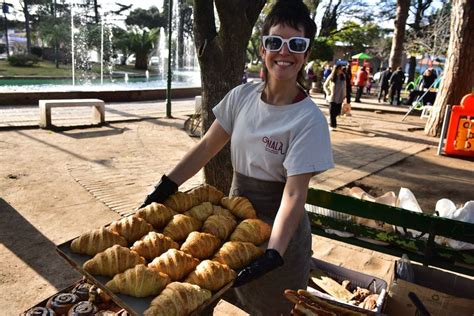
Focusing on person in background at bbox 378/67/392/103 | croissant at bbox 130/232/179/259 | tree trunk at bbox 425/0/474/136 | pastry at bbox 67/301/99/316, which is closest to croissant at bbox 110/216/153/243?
croissant at bbox 130/232/179/259

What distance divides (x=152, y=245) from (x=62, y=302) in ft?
3.19

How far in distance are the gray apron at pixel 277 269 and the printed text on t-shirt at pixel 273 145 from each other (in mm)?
184

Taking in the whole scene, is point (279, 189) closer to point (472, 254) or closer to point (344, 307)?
point (344, 307)

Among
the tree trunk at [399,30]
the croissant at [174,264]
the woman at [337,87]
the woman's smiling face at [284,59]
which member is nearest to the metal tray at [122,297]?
the croissant at [174,264]

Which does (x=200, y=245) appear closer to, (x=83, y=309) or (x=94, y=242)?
(x=94, y=242)

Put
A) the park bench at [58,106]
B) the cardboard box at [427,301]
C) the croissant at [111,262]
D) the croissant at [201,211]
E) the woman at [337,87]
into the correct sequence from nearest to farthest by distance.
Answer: the croissant at [111,262], the croissant at [201,211], the cardboard box at [427,301], the park bench at [58,106], the woman at [337,87]

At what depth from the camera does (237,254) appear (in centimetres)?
168

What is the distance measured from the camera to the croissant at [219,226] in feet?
6.06

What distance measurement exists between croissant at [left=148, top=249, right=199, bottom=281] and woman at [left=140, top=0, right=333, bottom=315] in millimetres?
213

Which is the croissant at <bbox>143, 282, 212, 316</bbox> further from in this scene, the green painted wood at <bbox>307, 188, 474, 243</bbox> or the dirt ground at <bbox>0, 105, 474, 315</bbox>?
the dirt ground at <bbox>0, 105, 474, 315</bbox>

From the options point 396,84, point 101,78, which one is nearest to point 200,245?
point 396,84

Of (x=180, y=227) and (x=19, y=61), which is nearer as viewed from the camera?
(x=180, y=227)

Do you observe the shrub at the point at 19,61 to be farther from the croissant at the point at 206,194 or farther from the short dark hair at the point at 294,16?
the short dark hair at the point at 294,16

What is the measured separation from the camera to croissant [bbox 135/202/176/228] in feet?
6.07
